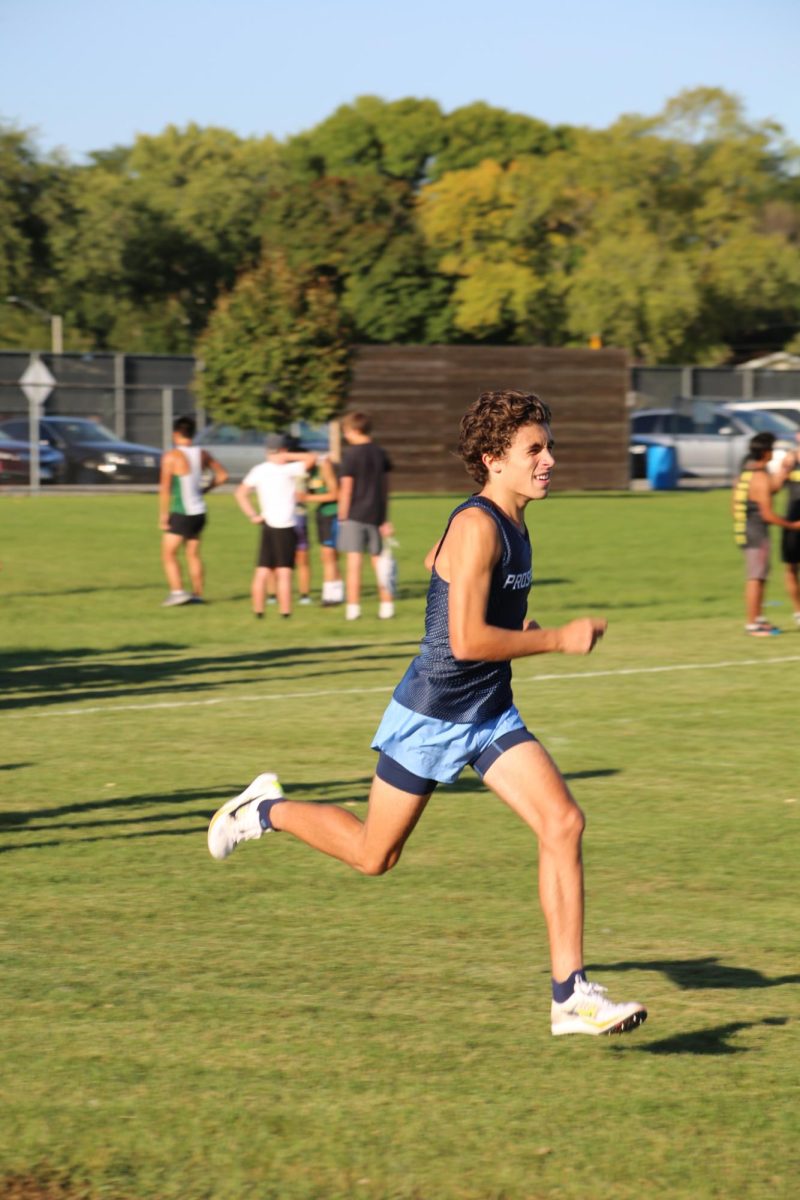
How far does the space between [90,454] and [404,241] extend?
38.1m

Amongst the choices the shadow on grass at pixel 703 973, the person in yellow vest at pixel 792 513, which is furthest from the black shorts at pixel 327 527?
the shadow on grass at pixel 703 973

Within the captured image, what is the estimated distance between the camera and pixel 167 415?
137ft

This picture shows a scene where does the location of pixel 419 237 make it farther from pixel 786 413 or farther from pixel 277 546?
pixel 277 546

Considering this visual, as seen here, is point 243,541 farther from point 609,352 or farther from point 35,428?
point 609,352

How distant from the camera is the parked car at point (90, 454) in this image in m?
39.9

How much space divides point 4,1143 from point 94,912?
8.30 feet

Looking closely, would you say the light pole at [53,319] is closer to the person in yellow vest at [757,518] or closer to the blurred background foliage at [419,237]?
the blurred background foliage at [419,237]

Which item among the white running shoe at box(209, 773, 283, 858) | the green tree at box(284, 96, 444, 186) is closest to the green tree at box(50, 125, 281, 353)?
the green tree at box(284, 96, 444, 186)

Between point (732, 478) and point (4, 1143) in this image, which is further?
point (732, 478)

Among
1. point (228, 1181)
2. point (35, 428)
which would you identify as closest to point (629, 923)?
point (228, 1181)

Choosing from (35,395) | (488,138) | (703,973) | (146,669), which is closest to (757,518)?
(146,669)

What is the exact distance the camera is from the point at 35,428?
39062mm

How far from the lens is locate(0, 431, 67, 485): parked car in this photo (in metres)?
39.2

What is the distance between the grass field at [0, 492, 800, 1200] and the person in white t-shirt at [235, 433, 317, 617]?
3812mm
